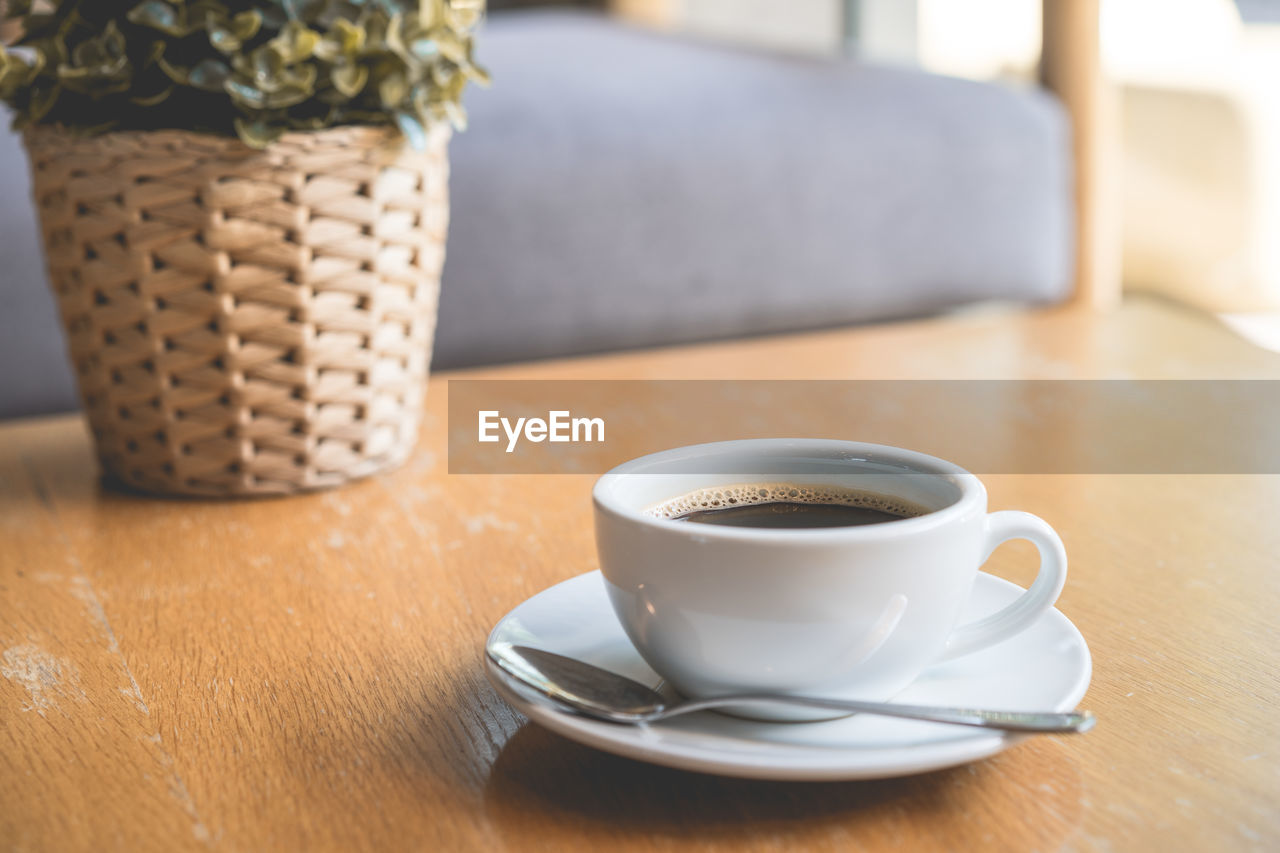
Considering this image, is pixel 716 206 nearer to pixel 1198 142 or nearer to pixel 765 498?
pixel 765 498

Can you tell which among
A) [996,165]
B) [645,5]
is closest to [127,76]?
[996,165]

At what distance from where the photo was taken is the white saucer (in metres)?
0.29

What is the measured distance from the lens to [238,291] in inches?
23.6

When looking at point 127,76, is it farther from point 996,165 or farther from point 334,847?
point 996,165

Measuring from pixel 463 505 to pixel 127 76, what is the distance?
272 mm

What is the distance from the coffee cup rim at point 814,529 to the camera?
0.31 m

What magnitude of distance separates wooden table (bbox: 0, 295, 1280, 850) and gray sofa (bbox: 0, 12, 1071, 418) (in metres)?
0.46

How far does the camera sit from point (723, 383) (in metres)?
0.88

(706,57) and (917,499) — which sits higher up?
(706,57)

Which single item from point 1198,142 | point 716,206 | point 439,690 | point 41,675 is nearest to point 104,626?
point 41,675

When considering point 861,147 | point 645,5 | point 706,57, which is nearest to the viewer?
point 861,147

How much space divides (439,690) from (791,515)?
14cm

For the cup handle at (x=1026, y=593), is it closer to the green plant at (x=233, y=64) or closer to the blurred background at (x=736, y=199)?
the green plant at (x=233, y=64)
